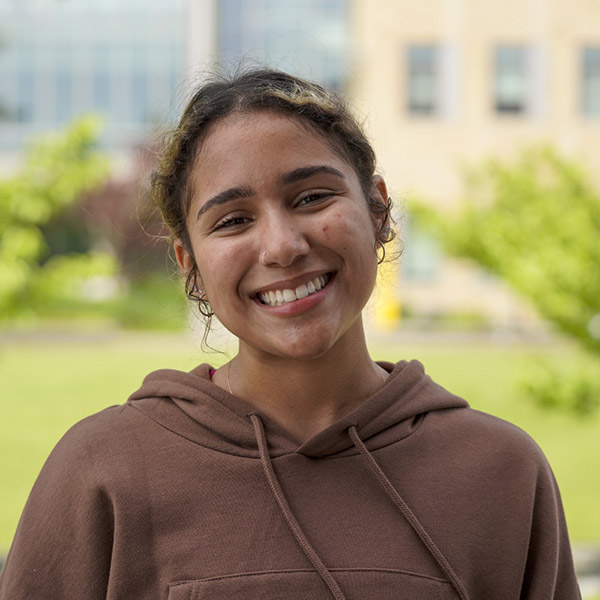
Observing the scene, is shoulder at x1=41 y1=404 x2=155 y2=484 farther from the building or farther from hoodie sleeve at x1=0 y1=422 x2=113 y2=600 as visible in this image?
the building

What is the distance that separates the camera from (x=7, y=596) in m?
1.38

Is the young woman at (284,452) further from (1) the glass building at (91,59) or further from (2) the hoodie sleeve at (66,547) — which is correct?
(1) the glass building at (91,59)

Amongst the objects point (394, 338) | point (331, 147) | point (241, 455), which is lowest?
point (394, 338)

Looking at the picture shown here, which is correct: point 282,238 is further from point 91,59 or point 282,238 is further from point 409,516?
point 91,59

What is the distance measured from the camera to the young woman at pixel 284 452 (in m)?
1.36

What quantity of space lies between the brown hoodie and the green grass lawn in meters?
3.22

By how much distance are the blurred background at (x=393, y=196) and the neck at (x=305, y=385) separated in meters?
0.30

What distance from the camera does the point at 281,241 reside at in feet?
4.39

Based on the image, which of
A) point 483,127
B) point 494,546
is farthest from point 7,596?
point 483,127

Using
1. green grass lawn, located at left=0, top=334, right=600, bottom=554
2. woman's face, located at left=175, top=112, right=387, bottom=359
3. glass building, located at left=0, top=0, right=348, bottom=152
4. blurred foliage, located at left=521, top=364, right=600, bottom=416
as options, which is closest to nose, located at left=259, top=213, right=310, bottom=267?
woman's face, located at left=175, top=112, right=387, bottom=359

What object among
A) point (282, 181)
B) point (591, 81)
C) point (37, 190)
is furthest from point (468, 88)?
point (282, 181)

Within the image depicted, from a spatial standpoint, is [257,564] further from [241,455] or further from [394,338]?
[394,338]

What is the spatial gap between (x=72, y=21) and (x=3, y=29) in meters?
24.7

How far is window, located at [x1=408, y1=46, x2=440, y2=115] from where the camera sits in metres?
19.5
